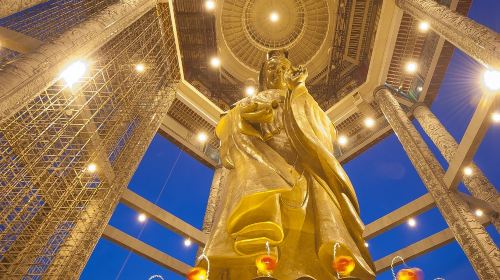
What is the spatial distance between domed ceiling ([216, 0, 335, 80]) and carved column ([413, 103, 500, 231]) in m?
4.59

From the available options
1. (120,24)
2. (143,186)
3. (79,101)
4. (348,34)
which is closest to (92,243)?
(79,101)

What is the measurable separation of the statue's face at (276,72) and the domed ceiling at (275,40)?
565 centimetres

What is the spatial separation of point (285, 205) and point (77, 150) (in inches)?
184

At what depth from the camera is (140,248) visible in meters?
8.17

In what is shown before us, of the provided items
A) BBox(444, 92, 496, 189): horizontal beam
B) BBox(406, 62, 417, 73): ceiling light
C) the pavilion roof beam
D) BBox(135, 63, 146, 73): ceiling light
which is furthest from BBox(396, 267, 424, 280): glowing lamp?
BBox(406, 62, 417, 73): ceiling light

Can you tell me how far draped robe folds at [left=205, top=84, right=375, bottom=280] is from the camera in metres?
2.08

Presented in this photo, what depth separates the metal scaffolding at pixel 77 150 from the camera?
14.8 feet

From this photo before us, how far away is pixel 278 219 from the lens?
2.07m

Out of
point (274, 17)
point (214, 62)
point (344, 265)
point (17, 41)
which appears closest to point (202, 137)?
point (214, 62)

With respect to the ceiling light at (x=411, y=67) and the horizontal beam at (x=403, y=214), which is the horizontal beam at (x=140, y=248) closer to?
the horizontal beam at (x=403, y=214)

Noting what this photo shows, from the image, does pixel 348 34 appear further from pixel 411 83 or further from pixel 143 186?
pixel 143 186

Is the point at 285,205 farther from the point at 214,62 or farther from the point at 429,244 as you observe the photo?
the point at 214,62

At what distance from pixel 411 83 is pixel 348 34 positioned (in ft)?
7.52

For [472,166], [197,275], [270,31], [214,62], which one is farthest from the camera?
[270,31]
